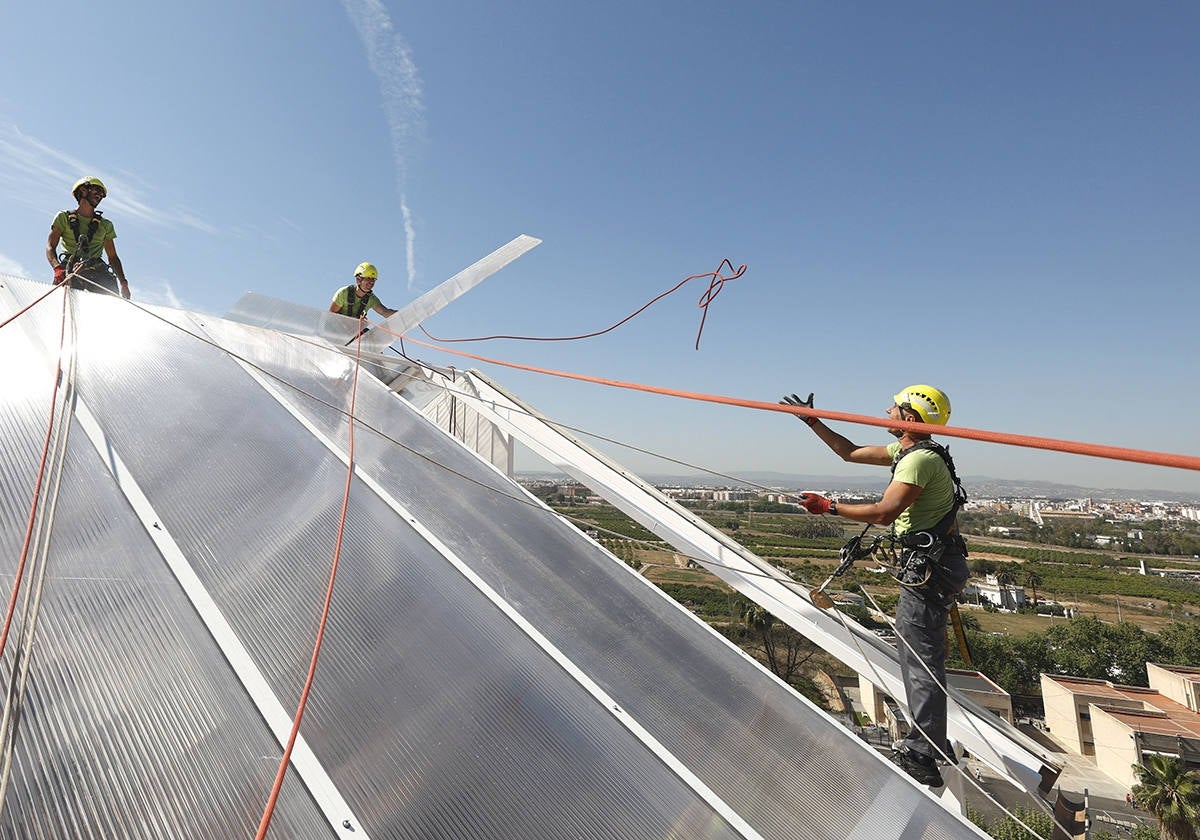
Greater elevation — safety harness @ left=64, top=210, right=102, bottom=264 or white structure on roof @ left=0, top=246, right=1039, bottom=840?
safety harness @ left=64, top=210, right=102, bottom=264

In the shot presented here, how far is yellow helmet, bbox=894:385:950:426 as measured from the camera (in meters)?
4.18

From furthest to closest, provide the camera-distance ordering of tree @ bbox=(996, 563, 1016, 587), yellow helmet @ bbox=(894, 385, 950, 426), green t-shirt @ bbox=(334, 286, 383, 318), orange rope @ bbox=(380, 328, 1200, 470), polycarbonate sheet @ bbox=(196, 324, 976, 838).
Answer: tree @ bbox=(996, 563, 1016, 587)
green t-shirt @ bbox=(334, 286, 383, 318)
yellow helmet @ bbox=(894, 385, 950, 426)
polycarbonate sheet @ bbox=(196, 324, 976, 838)
orange rope @ bbox=(380, 328, 1200, 470)

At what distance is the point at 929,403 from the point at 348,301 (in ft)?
29.0

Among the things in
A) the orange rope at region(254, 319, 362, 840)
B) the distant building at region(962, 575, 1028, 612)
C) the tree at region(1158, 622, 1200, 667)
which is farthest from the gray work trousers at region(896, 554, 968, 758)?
the distant building at region(962, 575, 1028, 612)

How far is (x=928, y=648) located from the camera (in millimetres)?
3832

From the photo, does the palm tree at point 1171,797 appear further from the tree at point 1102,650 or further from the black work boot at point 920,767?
the black work boot at point 920,767

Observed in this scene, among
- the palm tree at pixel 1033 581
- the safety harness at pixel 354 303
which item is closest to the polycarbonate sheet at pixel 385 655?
the safety harness at pixel 354 303

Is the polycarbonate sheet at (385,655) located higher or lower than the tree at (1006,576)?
higher

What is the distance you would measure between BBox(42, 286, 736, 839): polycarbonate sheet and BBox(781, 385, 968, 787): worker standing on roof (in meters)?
1.92

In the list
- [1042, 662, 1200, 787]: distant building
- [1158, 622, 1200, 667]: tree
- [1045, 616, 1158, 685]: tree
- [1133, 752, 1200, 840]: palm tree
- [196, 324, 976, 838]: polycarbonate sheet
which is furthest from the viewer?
[1158, 622, 1200, 667]: tree

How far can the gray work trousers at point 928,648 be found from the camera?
12.3ft

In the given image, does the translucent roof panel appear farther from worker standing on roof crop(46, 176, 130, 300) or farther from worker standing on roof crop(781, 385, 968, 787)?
worker standing on roof crop(46, 176, 130, 300)

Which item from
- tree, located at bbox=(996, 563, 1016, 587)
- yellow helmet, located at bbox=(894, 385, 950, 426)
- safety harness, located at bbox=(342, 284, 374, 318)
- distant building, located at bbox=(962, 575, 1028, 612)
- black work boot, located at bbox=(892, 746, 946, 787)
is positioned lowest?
distant building, located at bbox=(962, 575, 1028, 612)

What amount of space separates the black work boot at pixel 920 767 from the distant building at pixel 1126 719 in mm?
55476
